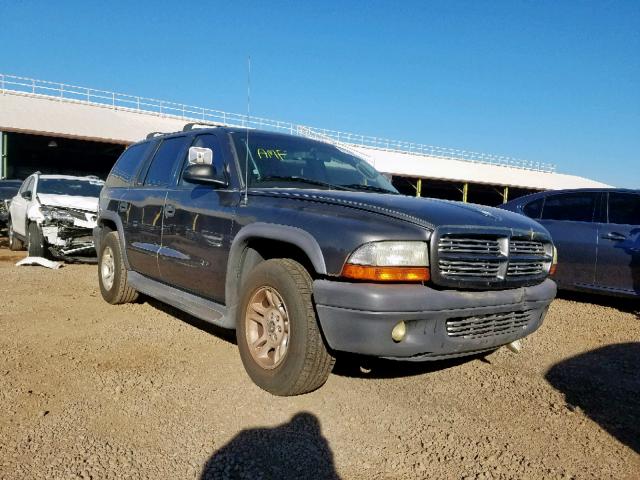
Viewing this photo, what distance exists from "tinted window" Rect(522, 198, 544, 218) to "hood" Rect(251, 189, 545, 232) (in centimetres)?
360

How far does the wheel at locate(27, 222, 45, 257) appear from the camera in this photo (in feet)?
27.0

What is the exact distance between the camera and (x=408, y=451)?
102 inches

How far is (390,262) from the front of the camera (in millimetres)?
2771

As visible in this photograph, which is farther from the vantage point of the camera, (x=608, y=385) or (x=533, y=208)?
(x=533, y=208)

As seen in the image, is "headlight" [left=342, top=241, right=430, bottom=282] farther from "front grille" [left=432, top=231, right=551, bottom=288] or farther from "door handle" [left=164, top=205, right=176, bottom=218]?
"door handle" [left=164, top=205, right=176, bottom=218]

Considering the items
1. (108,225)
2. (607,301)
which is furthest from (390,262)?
(607,301)

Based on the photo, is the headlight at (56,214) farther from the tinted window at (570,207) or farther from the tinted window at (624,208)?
the tinted window at (624,208)

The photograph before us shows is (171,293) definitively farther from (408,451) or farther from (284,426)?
(408,451)

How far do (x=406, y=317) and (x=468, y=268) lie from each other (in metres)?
0.51

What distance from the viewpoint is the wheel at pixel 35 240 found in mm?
8219

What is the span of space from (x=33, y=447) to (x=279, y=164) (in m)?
2.47

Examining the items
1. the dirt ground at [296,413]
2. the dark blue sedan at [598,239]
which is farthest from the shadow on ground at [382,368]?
the dark blue sedan at [598,239]

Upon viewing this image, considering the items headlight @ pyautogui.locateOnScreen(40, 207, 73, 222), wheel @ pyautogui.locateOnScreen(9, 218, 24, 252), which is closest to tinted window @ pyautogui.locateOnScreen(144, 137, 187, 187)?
headlight @ pyautogui.locateOnScreen(40, 207, 73, 222)

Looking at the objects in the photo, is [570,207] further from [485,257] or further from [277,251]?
[277,251]
